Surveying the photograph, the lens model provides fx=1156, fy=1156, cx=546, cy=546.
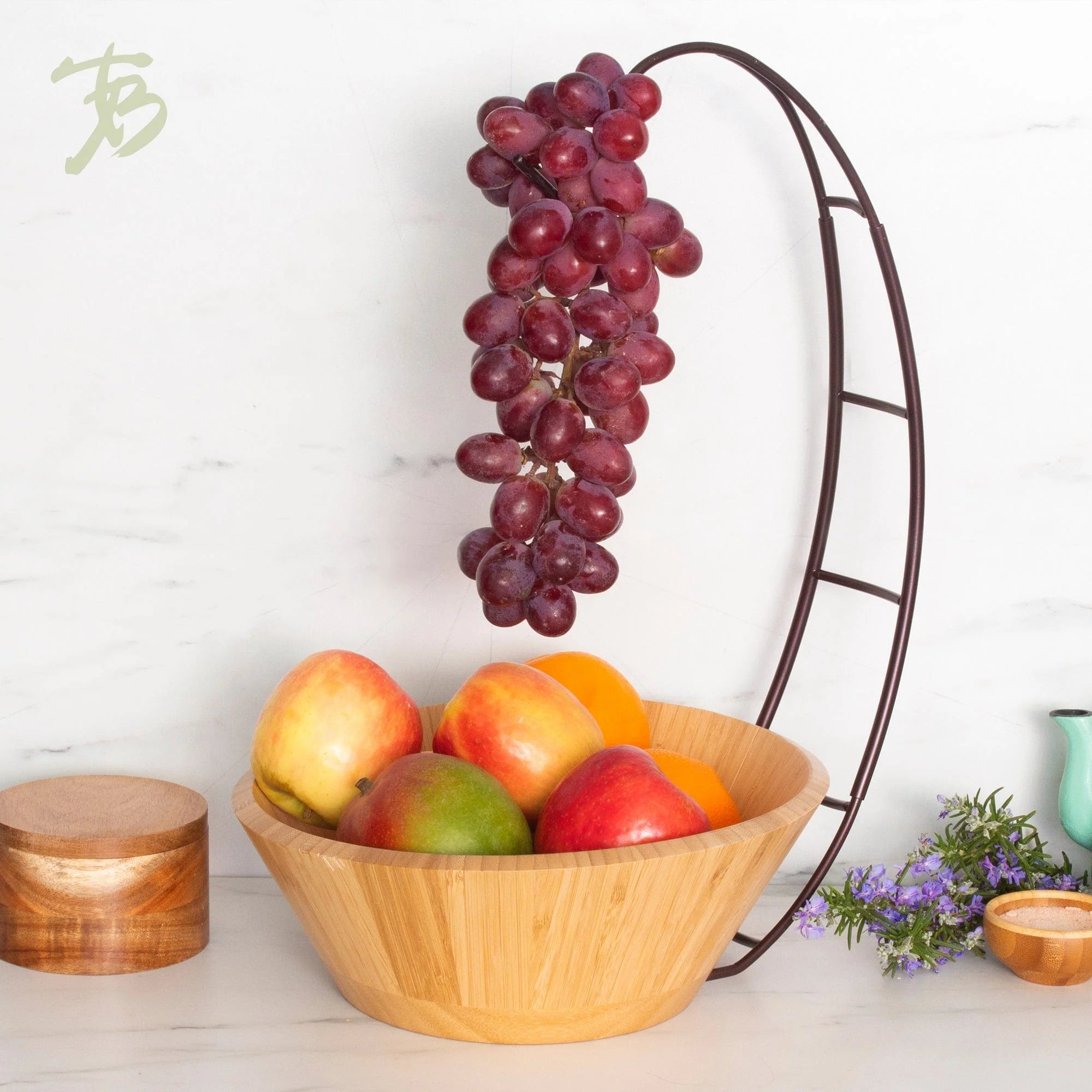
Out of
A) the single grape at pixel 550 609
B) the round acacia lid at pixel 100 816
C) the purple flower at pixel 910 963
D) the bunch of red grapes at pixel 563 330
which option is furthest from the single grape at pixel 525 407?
the purple flower at pixel 910 963

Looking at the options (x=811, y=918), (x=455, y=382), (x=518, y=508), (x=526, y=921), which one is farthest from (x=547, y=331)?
(x=811, y=918)

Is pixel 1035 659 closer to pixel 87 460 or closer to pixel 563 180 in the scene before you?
pixel 563 180

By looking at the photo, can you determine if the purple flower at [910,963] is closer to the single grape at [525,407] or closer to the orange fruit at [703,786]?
the orange fruit at [703,786]

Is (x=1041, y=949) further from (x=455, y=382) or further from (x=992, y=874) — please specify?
(x=455, y=382)

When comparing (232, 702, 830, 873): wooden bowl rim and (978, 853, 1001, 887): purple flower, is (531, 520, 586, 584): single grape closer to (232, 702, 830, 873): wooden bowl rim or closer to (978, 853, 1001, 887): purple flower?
(232, 702, 830, 873): wooden bowl rim

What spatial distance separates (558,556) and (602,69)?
13.2 inches

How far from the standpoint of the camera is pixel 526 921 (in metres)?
0.66

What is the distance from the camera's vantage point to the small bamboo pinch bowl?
82cm

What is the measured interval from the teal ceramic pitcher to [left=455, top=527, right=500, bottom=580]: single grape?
1.67 feet

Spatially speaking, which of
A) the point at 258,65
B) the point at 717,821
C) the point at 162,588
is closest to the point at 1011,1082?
the point at 717,821

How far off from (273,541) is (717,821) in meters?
0.45

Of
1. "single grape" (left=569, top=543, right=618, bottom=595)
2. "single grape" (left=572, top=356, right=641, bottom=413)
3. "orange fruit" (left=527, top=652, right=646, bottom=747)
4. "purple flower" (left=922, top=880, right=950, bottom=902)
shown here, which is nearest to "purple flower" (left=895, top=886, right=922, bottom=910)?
"purple flower" (left=922, top=880, right=950, bottom=902)

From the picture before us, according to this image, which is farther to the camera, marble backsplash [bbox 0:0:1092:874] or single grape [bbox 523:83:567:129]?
marble backsplash [bbox 0:0:1092:874]

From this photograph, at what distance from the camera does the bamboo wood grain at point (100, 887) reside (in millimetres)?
814
